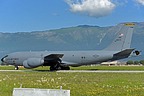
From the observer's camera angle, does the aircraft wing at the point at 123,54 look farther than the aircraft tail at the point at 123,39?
No

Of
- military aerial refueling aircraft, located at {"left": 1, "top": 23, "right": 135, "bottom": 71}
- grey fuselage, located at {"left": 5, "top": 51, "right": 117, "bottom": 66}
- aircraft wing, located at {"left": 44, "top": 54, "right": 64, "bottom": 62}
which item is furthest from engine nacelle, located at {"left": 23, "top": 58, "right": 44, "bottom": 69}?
grey fuselage, located at {"left": 5, "top": 51, "right": 117, "bottom": 66}

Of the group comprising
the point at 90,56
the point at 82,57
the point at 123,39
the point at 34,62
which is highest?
the point at 123,39

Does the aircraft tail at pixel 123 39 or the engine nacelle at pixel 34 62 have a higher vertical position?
the aircraft tail at pixel 123 39

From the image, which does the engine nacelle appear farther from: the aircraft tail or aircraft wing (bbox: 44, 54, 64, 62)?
the aircraft tail

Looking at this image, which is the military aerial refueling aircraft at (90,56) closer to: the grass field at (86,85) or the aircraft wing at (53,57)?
the aircraft wing at (53,57)

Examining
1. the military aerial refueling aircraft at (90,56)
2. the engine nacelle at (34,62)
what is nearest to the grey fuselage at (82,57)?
the military aerial refueling aircraft at (90,56)

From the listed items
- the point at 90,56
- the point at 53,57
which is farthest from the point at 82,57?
the point at 53,57

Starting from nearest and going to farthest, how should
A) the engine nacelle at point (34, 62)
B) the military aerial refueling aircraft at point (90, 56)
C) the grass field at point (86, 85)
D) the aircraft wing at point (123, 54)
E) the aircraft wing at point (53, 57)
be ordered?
the grass field at point (86, 85), the aircraft wing at point (123, 54), the engine nacelle at point (34, 62), the military aerial refueling aircraft at point (90, 56), the aircraft wing at point (53, 57)

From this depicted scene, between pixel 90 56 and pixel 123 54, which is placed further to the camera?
pixel 90 56

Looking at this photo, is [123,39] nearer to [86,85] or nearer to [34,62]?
[34,62]

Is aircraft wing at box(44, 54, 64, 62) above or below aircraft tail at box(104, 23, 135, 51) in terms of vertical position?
below

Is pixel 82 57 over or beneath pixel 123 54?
beneath

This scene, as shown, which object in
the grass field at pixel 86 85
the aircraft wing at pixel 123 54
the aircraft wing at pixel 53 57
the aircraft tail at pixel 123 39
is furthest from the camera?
the aircraft tail at pixel 123 39

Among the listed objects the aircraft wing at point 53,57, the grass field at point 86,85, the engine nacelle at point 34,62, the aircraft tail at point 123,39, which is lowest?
the grass field at point 86,85
